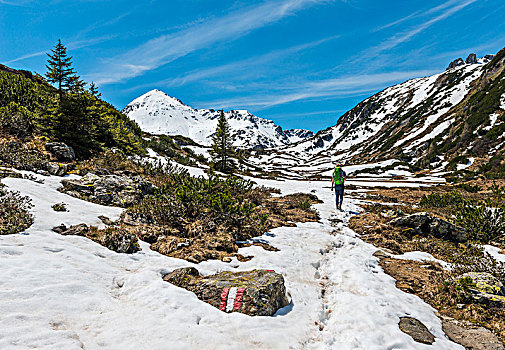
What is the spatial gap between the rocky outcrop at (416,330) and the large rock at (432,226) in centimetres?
692

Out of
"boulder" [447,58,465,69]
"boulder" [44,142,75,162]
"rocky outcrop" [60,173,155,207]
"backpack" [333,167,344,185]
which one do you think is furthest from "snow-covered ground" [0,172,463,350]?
"boulder" [447,58,465,69]

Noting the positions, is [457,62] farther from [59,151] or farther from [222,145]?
[59,151]

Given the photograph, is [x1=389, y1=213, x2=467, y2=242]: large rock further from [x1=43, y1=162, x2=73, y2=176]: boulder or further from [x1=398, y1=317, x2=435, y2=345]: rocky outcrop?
[x1=43, y1=162, x2=73, y2=176]: boulder

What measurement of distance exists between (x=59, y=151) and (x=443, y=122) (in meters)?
84.9

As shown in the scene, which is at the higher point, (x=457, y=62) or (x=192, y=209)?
(x=457, y=62)

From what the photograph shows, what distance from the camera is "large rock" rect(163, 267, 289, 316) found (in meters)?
4.39

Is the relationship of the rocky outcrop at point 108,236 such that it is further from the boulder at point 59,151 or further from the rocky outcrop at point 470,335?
the boulder at point 59,151

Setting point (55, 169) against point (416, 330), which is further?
point (55, 169)

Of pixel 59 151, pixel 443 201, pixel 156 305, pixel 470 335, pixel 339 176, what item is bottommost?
pixel 470 335

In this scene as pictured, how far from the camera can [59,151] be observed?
1268 centimetres

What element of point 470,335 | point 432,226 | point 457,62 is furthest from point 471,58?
point 470,335

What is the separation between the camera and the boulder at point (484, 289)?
16.1 ft

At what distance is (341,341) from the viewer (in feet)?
13.2

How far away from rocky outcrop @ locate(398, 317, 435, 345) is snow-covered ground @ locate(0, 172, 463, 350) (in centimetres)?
12
